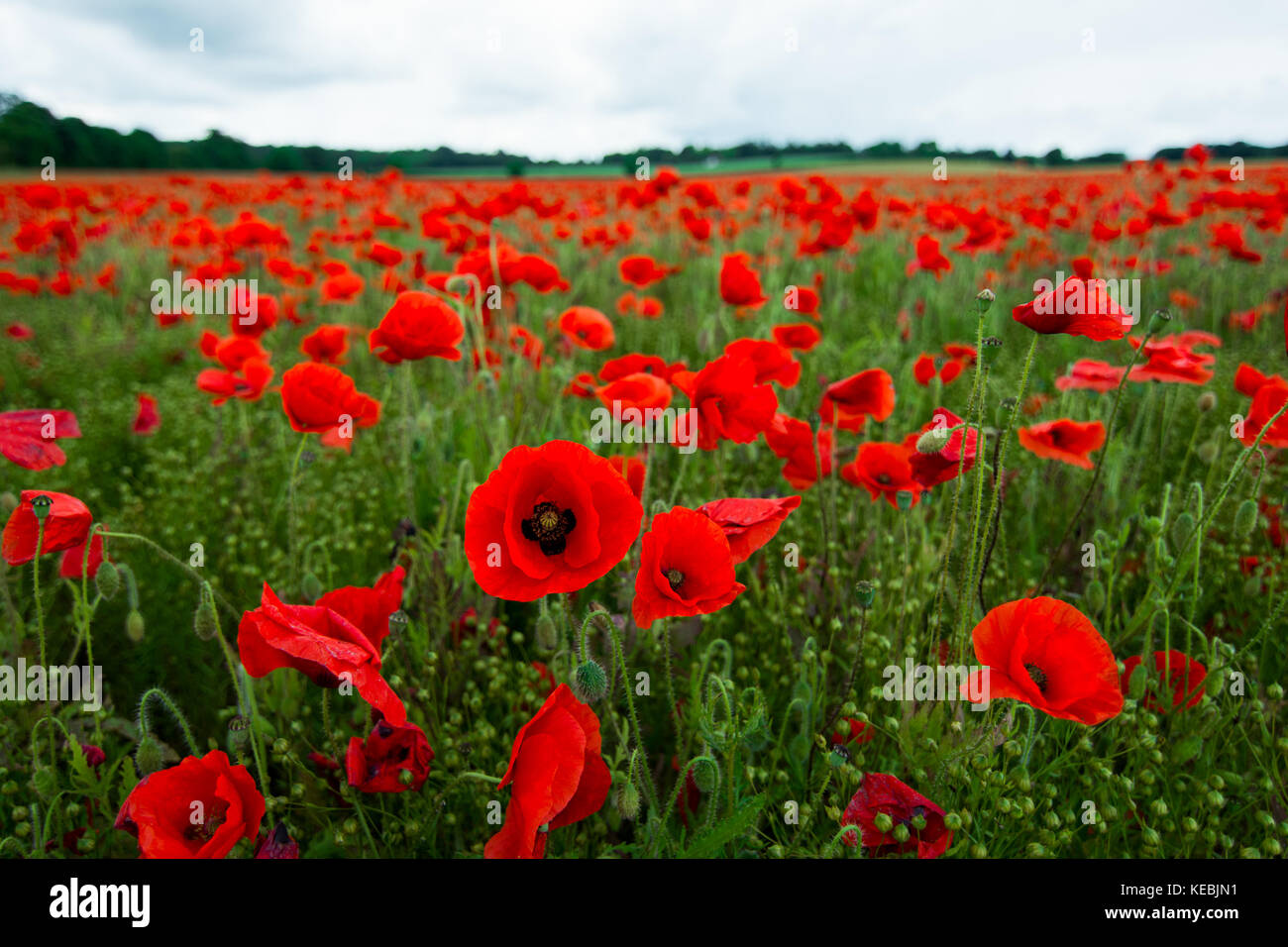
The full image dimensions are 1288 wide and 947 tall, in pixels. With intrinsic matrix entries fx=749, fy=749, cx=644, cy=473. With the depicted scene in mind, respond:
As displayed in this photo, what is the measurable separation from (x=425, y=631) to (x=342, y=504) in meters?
0.94

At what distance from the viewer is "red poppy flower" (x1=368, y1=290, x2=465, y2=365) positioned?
1978 mm

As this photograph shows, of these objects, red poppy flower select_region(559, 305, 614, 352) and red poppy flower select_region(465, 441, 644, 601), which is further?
red poppy flower select_region(559, 305, 614, 352)

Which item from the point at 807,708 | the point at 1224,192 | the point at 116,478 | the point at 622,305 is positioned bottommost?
the point at 807,708

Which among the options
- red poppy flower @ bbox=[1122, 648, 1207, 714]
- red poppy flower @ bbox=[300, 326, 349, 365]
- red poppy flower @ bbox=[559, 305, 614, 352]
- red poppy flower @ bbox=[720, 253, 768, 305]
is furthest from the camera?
red poppy flower @ bbox=[559, 305, 614, 352]

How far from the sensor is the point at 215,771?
127 cm

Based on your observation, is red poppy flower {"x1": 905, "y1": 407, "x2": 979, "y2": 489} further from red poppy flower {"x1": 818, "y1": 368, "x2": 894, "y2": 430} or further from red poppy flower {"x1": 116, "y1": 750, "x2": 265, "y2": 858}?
red poppy flower {"x1": 116, "y1": 750, "x2": 265, "y2": 858}

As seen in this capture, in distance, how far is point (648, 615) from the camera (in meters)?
1.19

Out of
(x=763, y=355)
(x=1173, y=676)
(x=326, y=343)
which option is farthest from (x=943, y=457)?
(x=326, y=343)

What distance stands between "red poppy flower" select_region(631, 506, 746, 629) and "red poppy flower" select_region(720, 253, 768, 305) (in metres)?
1.71

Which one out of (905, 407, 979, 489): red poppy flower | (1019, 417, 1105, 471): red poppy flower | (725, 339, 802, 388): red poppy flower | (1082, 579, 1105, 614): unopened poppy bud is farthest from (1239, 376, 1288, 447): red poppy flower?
(725, 339, 802, 388): red poppy flower

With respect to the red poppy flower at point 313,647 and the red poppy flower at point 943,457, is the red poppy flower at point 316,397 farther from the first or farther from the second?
the red poppy flower at point 943,457

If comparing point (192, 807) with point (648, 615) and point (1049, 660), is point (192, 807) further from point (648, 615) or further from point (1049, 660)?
point (1049, 660)
